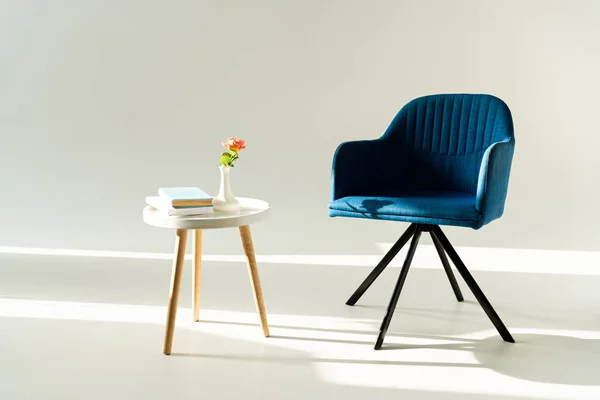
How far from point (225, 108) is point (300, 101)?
17.8 inches

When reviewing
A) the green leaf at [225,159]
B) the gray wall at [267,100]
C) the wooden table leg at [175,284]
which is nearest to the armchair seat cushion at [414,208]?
the green leaf at [225,159]

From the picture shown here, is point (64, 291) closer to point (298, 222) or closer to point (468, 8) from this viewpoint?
point (298, 222)

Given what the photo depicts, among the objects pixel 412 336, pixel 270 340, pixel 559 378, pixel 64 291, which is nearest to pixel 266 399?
pixel 270 340

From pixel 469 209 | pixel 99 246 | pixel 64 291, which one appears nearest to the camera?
pixel 469 209

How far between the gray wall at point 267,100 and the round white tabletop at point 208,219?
1.71 m

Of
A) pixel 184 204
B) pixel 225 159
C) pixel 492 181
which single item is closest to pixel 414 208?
pixel 492 181

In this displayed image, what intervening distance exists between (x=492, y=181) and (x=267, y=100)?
6.82ft

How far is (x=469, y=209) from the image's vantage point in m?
2.33

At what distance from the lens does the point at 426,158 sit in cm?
292

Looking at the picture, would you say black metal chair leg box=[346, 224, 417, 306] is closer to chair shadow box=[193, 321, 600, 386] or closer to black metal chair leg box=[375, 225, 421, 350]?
black metal chair leg box=[375, 225, 421, 350]

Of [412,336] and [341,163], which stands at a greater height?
[341,163]

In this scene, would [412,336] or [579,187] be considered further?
[579,187]

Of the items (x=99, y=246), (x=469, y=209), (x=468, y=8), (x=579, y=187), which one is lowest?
(x=99, y=246)

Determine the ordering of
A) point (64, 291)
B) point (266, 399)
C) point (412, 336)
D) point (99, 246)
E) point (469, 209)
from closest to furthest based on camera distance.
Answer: point (266, 399) < point (469, 209) < point (412, 336) < point (64, 291) < point (99, 246)
